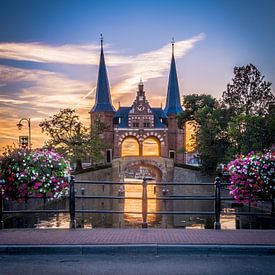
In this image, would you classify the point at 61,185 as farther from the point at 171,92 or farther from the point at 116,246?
the point at 171,92

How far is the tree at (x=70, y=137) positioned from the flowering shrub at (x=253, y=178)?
45.6 m

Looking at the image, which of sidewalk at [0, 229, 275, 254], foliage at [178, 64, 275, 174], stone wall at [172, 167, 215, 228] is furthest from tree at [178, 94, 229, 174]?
sidewalk at [0, 229, 275, 254]

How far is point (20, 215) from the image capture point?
2789 centimetres

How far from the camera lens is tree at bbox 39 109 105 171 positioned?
185ft

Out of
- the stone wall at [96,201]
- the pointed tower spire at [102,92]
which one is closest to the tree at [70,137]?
the stone wall at [96,201]

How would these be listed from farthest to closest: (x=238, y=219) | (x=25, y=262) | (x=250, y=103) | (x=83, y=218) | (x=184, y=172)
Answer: (x=184, y=172) < (x=250, y=103) < (x=83, y=218) < (x=238, y=219) < (x=25, y=262)

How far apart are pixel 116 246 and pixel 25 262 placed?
167cm

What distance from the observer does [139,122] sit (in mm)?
76000

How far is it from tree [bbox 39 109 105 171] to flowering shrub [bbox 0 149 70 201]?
45.1 meters

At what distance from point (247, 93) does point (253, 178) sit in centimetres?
3806

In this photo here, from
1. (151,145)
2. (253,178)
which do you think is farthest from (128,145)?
(253,178)

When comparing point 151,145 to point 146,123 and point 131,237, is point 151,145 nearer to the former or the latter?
point 146,123

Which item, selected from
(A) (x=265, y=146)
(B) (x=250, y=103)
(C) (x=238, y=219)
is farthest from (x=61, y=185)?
(B) (x=250, y=103)

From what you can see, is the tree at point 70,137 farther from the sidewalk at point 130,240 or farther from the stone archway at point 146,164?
the sidewalk at point 130,240
